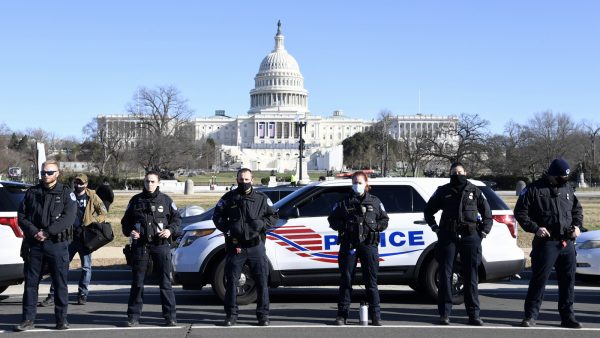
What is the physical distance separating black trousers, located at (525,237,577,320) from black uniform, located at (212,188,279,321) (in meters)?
2.90

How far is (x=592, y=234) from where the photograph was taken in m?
12.4

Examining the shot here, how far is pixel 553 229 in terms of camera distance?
8.37 meters

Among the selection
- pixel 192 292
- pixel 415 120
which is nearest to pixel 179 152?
pixel 192 292

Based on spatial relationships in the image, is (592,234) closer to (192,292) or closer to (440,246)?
(440,246)

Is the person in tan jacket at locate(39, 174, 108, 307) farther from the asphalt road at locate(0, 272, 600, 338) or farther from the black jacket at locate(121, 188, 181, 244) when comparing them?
the black jacket at locate(121, 188, 181, 244)

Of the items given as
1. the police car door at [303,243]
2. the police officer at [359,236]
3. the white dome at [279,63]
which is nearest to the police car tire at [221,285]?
the police car door at [303,243]

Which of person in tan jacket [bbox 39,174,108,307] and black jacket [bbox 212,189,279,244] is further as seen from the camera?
person in tan jacket [bbox 39,174,108,307]

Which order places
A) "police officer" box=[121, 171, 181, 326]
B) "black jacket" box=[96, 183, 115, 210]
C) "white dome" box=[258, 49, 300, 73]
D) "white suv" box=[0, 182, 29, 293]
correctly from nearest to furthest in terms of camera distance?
1. "police officer" box=[121, 171, 181, 326]
2. "white suv" box=[0, 182, 29, 293]
3. "black jacket" box=[96, 183, 115, 210]
4. "white dome" box=[258, 49, 300, 73]

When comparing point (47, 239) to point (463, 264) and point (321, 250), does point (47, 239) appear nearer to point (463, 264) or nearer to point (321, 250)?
point (321, 250)

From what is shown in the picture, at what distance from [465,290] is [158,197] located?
11.7ft

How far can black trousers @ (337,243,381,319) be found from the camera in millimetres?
8539

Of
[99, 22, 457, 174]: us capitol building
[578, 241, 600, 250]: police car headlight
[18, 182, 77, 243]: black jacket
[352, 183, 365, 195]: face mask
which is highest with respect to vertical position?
[99, 22, 457, 174]: us capitol building

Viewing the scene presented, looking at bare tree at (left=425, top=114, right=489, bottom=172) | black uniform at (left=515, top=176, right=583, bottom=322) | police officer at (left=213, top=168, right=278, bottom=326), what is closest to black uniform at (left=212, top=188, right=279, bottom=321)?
police officer at (left=213, top=168, right=278, bottom=326)

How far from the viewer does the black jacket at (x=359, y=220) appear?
8.48 m
